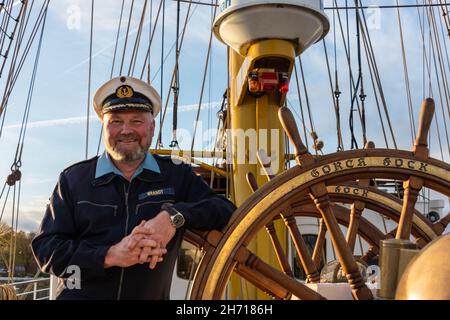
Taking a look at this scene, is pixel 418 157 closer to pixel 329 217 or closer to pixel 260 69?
pixel 329 217

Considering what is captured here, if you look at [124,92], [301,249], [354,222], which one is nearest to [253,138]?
[354,222]

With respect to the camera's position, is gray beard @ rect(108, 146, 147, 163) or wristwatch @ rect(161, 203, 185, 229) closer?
wristwatch @ rect(161, 203, 185, 229)

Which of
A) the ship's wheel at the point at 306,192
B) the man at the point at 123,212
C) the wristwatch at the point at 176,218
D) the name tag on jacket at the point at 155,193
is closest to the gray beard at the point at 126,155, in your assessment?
the man at the point at 123,212

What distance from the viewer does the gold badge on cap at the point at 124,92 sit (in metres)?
1.34

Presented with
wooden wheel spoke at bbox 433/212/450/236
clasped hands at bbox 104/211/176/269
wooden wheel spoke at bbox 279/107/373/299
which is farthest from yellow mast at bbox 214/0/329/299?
clasped hands at bbox 104/211/176/269

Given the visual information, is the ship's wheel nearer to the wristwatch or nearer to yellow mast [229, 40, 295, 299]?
the wristwatch

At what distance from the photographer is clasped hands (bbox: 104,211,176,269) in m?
1.07

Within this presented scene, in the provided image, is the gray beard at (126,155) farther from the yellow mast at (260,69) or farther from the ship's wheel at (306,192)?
the yellow mast at (260,69)

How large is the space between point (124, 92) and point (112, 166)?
222 millimetres

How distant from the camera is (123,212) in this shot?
126 centimetres

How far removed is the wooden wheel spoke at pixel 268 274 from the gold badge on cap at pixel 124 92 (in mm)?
573

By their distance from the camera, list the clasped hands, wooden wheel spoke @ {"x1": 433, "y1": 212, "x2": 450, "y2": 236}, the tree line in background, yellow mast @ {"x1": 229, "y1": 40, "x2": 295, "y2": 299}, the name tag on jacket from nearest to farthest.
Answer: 1. the clasped hands
2. the name tag on jacket
3. wooden wheel spoke @ {"x1": 433, "y1": 212, "x2": 450, "y2": 236}
4. yellow mast @ {"x1": 229, "y1": 40, "x2": 295, "y2": 299}
5. the tree line in background
